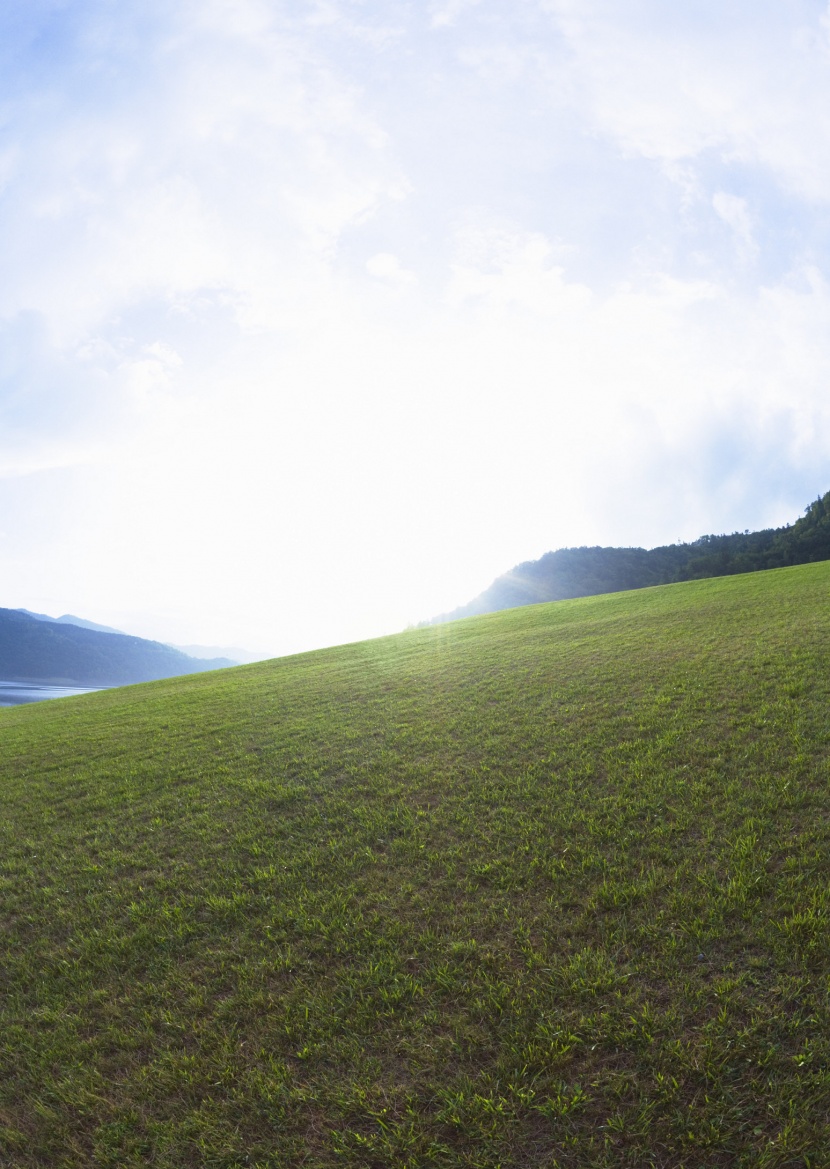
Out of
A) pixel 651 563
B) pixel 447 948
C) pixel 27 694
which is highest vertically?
pixel 651 563

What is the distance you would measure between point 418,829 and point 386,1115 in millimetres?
3881

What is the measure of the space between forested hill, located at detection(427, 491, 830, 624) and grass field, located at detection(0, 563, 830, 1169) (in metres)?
46.0

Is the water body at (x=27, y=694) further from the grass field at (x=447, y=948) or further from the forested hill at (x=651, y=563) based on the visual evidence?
the forested hill at (x=651, y=563)

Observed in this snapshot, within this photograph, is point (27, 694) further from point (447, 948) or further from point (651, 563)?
point (447, 948)

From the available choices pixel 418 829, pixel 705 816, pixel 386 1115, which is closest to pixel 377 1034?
pixel 386 1115

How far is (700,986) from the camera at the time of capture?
430cm

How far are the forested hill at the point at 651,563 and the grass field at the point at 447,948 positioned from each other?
4600 cm

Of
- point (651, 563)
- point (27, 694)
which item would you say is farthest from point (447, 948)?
point (27, 694)

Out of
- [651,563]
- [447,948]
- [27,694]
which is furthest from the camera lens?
[27,694]

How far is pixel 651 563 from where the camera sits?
93.6 meters

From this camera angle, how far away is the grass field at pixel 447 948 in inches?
145

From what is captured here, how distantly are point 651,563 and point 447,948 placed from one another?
98297mm

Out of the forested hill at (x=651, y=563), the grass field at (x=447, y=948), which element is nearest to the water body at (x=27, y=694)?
the grass field at (x=447, y=948)

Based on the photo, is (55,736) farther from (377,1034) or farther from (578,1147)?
(578,1147)
